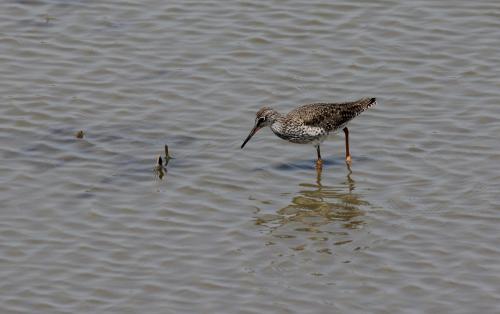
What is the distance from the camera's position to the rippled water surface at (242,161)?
569 inches

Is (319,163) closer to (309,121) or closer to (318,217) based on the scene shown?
(309,121)

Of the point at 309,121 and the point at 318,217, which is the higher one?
the point at 309,121

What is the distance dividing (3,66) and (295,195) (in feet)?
22.4

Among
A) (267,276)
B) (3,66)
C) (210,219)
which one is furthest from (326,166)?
(3,66)

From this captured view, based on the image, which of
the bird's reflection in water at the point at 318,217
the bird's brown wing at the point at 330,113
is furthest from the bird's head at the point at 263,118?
the bird's reflection in water at the point at 318,217

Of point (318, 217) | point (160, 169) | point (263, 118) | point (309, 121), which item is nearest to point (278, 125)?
point (263, 118)

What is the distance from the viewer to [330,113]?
61.2ft

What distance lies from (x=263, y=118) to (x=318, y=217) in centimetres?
235

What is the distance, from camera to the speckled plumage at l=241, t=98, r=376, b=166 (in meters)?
18.4

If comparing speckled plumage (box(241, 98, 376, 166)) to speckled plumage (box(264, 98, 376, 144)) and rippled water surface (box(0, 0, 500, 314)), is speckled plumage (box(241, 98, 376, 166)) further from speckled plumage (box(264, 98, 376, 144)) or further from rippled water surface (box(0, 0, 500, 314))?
rippled water surface (box(0, 0, 500, 314))

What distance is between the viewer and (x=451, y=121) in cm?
1920

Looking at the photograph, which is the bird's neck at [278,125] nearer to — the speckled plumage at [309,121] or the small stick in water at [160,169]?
the speckled plumage at [309,121]

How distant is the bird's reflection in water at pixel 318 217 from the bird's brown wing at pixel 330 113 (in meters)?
0.95

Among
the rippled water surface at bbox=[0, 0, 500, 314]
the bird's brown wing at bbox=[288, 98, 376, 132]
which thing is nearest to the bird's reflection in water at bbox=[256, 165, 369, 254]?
the rippled water surface at bbox=[0, 0, 500, 314]
